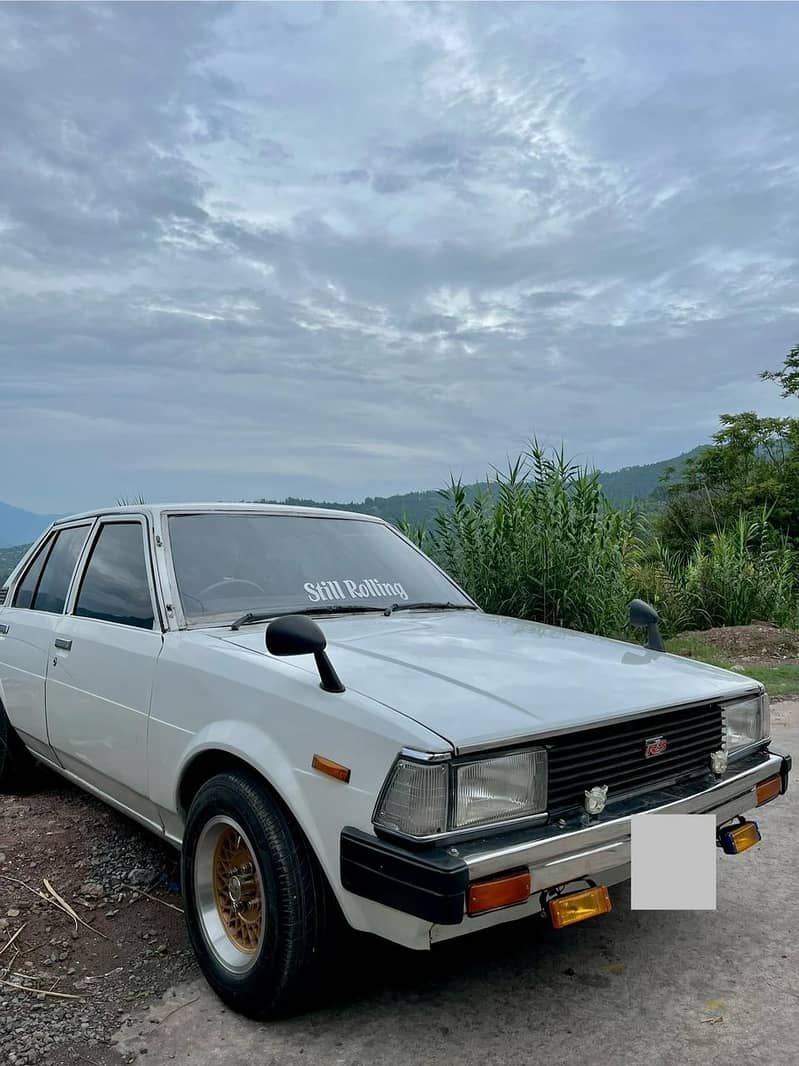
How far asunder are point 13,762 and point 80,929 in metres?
1.74

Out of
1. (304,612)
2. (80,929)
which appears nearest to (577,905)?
(304,612)

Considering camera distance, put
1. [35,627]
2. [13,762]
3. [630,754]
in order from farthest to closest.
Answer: [13,762]
[35,627]
[630,754]

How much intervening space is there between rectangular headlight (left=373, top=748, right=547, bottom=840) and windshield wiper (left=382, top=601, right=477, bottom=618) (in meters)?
1.38

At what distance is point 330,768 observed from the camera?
236 centimetres

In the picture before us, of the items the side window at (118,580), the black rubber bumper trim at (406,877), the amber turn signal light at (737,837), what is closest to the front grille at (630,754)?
the amber turn signal light at (737,837)

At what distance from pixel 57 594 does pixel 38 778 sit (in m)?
1.21

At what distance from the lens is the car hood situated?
2383 mm

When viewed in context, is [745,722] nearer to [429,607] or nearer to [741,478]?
[429,607]

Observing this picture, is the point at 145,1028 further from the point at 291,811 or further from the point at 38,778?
the point at 38,778

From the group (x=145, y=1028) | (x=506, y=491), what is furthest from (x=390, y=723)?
(x=506, y=491)

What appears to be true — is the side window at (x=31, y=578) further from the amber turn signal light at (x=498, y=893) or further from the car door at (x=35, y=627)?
the amber turn signal light at (x=498, y=893)

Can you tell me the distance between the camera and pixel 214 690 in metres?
2.82

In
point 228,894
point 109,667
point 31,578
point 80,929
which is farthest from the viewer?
point 31,578

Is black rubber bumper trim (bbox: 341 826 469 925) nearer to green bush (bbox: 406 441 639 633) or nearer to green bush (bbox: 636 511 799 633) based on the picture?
green bush (bbox: 406 441 639 633)
